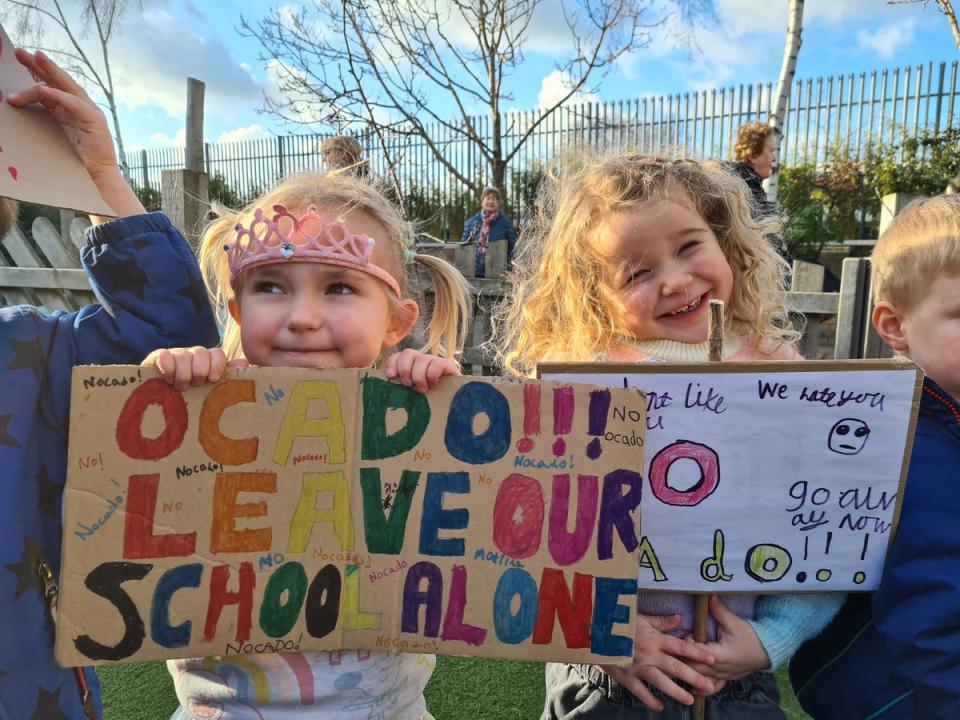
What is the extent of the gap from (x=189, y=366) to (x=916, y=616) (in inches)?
50.4

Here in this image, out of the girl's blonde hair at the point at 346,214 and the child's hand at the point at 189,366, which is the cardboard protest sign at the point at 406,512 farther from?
the girl's blonde hair at the point at 346,214

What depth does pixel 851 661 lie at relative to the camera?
1.35 meters

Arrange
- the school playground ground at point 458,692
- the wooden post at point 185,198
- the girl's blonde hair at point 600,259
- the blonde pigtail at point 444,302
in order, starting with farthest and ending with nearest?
the wooden post at point 185,198, the school playground ground at point 458,692, the blonde pigtail at point 444,302, the girl's blonde hair at point 600,259

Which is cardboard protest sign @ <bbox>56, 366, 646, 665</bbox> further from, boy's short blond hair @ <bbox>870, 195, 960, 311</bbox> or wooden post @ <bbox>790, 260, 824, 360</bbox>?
wooden post @ <bbox>790, 260, 824, 360</bbox>

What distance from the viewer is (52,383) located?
1.27 metres

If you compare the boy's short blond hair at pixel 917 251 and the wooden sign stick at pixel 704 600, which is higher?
the boy's short blond hair at pixel 917 251

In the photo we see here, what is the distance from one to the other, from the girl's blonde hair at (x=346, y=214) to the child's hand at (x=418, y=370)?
0.38 m

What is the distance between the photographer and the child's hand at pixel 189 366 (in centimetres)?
113

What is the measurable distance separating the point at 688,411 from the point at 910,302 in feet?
1.81

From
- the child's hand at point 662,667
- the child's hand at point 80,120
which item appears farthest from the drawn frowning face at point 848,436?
the child's hand at point 80,120

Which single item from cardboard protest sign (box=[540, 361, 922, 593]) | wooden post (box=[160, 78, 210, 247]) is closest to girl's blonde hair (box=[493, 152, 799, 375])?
cardboard protest sign (box=[540, 361, 922, 593])

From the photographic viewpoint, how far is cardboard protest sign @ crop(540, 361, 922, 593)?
1219mm

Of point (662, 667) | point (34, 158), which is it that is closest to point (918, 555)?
point (662, 667)

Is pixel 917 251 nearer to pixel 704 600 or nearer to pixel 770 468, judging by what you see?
pixel 770 468
